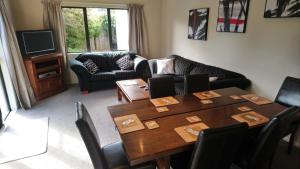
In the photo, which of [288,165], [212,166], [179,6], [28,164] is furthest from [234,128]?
[179,6]

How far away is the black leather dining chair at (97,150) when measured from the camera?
1287 millimetres

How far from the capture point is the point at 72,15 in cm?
479

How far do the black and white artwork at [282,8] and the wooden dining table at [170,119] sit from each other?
1.17 m

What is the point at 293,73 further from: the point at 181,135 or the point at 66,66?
the point at 66,66

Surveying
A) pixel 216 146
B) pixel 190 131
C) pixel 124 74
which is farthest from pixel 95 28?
pixel 216 146

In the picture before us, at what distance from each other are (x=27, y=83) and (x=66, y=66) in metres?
1.29

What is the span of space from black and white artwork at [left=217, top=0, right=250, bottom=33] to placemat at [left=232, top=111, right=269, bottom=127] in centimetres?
180

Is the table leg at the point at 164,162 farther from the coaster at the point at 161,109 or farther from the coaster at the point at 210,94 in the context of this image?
the coaster at the point at 210,94

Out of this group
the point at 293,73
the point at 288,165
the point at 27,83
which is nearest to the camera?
the point at 288,165

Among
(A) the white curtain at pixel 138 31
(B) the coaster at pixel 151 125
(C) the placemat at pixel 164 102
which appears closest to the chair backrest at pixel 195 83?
(C) the placemat at pixel 164 102

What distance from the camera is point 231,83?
2.96 m

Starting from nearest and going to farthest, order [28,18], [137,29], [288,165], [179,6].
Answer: [288,165] → [28,18] → [179,6] → [137,29]

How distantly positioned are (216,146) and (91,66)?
13.0ft

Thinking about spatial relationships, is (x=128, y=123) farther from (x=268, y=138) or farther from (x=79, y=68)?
(x=79, y=68)
